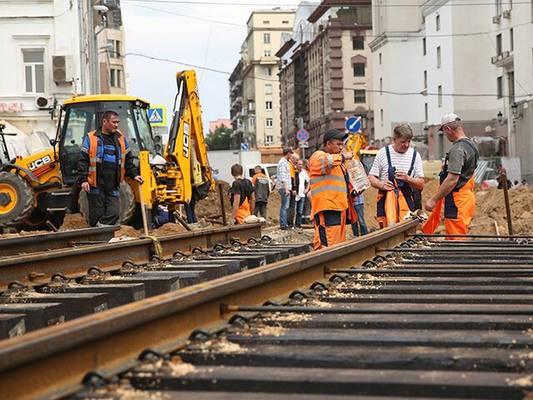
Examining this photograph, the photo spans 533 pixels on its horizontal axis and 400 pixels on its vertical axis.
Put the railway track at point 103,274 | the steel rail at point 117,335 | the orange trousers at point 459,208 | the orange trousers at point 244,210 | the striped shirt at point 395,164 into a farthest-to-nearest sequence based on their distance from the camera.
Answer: the orange trousers at point 244,210, the striped shirt at point 395,164, the orange trousers at point 459,208, the railway track at point 103,274, the steel rail at point 117,335

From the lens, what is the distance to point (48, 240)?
11.3 metres

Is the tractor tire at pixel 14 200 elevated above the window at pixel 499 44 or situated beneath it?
situated beneath

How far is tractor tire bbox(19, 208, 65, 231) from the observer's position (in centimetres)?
2088

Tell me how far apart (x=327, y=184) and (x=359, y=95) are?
101 metres

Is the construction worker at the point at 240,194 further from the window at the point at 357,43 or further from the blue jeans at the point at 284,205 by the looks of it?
the window at the point at 357,43

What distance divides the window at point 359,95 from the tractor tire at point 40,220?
9106 centimetres

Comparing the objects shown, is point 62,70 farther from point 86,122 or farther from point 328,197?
point 328,197

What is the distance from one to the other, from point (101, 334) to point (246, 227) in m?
9.81

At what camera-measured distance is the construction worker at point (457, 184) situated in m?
11.5

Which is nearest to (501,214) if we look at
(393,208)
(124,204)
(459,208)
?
(124,204)

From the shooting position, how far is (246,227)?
13.9m

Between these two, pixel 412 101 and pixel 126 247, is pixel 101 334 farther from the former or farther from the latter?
pixel 412 101

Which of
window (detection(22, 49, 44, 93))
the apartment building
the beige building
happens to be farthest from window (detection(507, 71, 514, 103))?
the beige building

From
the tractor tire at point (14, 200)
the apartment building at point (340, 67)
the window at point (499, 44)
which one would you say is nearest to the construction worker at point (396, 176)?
the tractor tire at point (14, 200)
